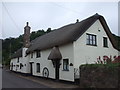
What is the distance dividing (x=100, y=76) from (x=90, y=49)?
7.48m

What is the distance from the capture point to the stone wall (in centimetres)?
1071

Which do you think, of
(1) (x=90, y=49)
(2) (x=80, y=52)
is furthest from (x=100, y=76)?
(1) (x=90, y=49)

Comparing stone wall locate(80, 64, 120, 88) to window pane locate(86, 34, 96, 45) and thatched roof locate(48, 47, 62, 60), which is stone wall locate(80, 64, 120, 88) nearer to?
thatched roof locate(48, 47, 62, 60)

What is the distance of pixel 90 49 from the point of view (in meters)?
19.2

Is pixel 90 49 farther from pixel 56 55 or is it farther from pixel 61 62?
pixel 56 55

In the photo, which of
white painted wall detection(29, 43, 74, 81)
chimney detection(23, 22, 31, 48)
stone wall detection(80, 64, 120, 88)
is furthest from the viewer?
chimney detection(23, 22, 31, 48)

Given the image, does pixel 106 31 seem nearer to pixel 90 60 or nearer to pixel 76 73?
pixel 90 60

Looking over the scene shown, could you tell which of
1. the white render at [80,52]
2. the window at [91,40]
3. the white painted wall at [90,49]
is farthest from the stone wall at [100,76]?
the window at [91,40]

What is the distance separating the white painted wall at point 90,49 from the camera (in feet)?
59.1

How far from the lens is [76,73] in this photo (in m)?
17.5

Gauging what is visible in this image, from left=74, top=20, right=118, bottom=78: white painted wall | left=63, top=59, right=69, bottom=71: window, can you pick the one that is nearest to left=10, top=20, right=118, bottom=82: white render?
left=74, top=20, right=118, bottom=78: white painted wall

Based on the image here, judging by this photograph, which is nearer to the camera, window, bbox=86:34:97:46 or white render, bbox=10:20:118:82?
white render, bbox=10:20:118:82

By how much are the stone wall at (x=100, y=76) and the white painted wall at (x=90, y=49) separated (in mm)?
3867

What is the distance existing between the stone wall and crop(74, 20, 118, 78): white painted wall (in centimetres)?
387
